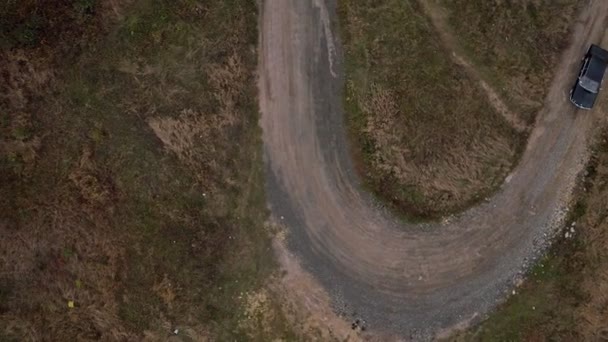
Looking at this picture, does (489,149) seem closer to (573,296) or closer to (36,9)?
(573,296)

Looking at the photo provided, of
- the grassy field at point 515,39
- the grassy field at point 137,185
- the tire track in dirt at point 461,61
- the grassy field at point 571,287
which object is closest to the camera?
the grassy field at point 137,185

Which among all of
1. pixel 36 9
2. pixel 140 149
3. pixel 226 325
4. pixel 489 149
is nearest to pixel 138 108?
pixel 140 149

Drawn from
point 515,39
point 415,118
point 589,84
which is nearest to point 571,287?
point 589,84

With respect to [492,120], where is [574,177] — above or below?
below

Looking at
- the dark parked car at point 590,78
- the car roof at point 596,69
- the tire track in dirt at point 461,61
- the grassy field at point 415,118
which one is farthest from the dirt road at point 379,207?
the tire track in dirt at point 461,61

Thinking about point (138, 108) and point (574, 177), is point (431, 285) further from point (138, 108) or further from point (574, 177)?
point (138, 108)

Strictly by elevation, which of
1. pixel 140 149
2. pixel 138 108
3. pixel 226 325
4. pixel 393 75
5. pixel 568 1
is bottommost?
pixel 226 325

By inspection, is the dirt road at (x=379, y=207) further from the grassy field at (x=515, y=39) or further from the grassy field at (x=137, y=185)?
the grassy field at (x=137, y=185)
